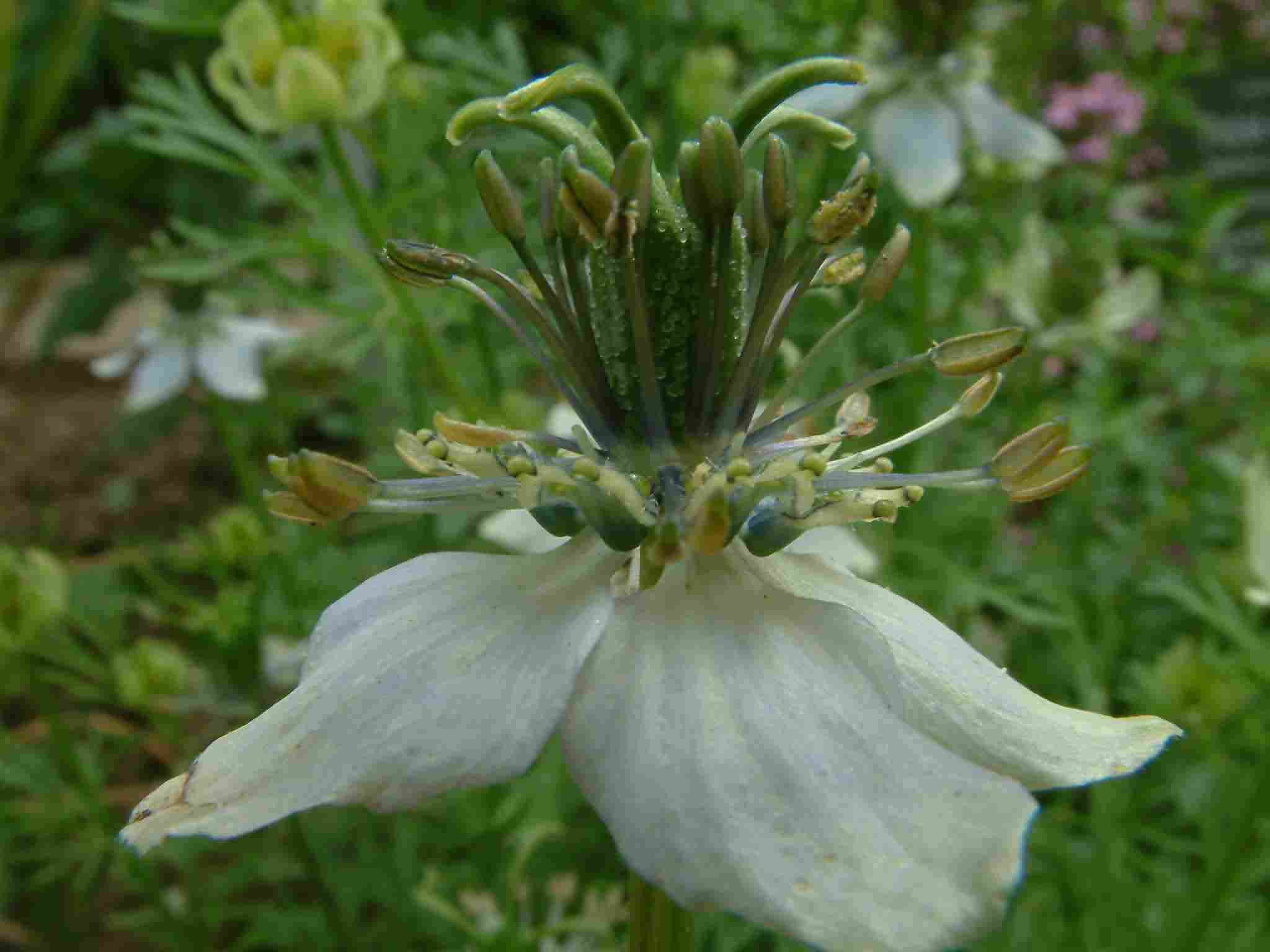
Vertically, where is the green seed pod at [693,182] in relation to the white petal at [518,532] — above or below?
above

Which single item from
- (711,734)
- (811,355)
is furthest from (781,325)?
(711,734)

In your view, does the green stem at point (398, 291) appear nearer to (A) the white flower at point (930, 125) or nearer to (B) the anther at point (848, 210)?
(A) the white flower at point (930, 125)

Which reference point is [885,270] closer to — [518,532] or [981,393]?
[981,393]

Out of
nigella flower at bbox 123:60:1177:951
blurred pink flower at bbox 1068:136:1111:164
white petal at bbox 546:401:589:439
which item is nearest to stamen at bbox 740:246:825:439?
nigella flower at bbox 123:60:1177:951

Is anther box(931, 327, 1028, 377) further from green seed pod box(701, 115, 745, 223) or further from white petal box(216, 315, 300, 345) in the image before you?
white petal box(216, 315, 300, 345)

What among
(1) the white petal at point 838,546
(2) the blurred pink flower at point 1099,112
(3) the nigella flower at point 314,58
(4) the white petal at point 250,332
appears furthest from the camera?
(2) the blurred pink flower at point 1099,112

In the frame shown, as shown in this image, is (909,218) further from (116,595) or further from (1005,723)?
(116,595)

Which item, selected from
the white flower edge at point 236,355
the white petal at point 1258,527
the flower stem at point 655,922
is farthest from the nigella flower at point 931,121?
the flower stem at point 655,922
